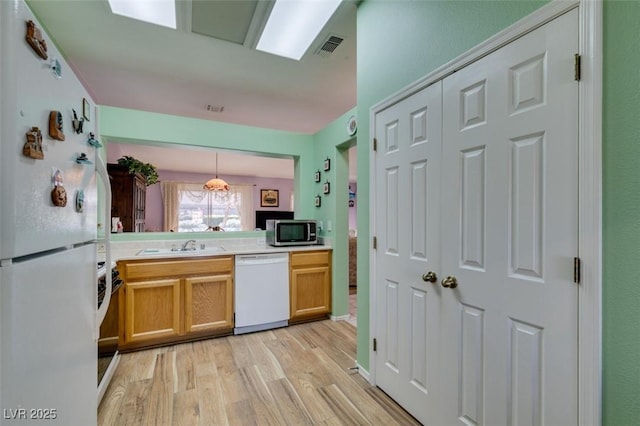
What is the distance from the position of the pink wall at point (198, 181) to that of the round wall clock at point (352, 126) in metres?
6.19

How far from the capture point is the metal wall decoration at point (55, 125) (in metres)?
0.89

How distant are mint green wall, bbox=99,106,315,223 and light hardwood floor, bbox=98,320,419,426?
190 centimetres

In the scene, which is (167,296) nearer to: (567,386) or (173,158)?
(567,386)

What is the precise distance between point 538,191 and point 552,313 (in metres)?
0.47

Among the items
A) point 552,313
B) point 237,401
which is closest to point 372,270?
point 552,313

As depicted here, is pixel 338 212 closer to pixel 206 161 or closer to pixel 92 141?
pixel 92 141

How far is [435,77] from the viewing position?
1585 millimetres

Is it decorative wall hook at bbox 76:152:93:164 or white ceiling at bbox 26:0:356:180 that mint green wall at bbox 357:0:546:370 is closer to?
white ceiling at bbox 26:0:356:180

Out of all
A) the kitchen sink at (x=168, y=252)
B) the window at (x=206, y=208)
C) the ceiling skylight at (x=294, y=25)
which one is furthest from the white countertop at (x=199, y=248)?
the window at (x=206, y=208)

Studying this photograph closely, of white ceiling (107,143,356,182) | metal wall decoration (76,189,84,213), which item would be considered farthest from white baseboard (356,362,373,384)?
white ceiling (107,143,356,182)

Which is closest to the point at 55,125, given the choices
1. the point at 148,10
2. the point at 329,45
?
the point at 148,10

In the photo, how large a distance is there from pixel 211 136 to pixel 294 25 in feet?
5.18

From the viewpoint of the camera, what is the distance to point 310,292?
3352mm

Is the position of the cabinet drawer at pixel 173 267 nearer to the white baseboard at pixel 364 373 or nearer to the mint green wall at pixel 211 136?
the mint green wall at pixel 211 136
